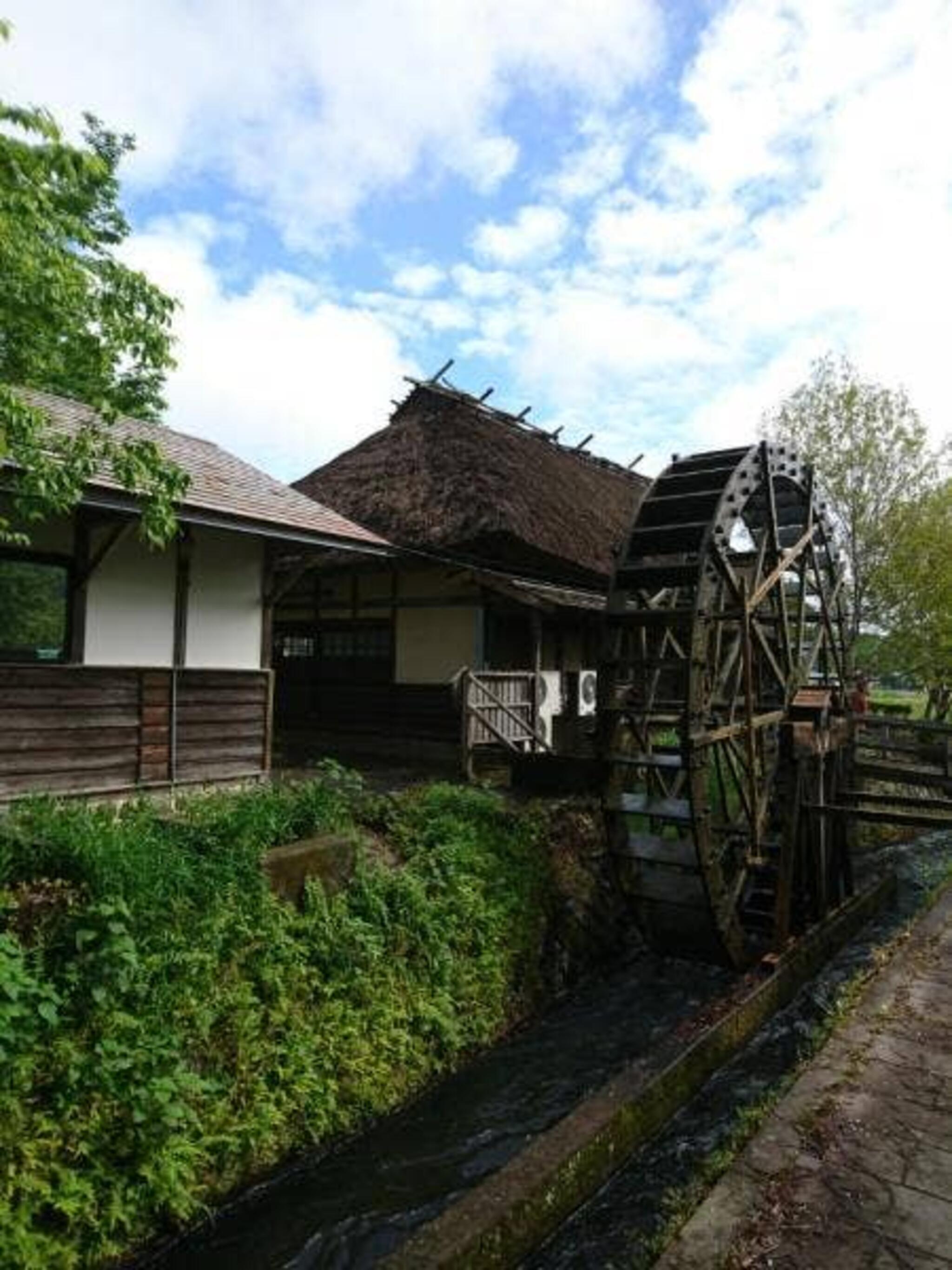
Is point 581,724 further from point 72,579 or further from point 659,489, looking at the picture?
point 72,579

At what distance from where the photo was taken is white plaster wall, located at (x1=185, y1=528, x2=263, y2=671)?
7.79 meters

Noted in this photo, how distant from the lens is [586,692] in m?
13.7

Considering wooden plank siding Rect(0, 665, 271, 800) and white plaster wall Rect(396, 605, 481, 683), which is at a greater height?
white plaster wall Rect(396, 605, 481, 683)

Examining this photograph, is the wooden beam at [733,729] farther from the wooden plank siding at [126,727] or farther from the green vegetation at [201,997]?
the wooden plank siding at [126,727]

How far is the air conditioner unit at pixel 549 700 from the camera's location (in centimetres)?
1216

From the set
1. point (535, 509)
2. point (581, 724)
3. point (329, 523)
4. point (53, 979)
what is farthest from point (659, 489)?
point (53, 979)

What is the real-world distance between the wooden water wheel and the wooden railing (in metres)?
1.82

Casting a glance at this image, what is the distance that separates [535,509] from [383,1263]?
1100 centimetres

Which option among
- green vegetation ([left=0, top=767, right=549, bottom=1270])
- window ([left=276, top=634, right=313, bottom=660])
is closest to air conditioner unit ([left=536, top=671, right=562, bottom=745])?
window ([left=276, top=634, right=313, bottom=660])

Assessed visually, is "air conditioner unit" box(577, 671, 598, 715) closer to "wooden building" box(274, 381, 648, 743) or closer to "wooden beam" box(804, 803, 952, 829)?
"wooden building" box(274, 381, 648, 743)

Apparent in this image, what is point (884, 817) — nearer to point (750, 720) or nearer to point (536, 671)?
point (750, 720)

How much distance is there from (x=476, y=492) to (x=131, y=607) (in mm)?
6314

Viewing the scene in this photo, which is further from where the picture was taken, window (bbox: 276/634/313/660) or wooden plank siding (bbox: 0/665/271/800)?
window (bbox: 276/634/313/660)

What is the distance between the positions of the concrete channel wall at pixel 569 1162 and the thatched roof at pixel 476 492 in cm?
733
